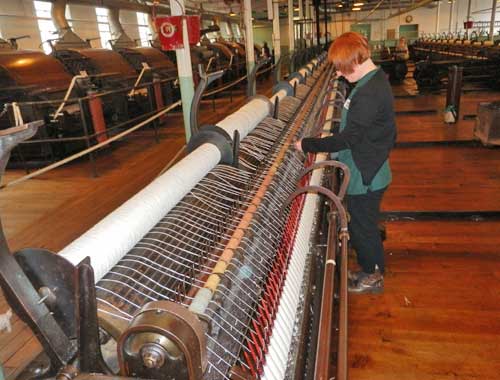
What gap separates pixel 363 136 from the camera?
1.79m

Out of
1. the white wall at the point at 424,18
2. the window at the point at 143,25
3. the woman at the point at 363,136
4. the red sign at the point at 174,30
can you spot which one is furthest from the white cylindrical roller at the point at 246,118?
the white wall at the point at 424,18

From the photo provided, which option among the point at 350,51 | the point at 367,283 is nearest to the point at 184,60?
the point at 350,51

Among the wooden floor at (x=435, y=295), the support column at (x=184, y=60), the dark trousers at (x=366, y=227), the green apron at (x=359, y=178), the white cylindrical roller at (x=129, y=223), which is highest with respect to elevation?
the support column at (x=184, y=60)

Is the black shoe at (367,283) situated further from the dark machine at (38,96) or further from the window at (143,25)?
the window at (143,25)

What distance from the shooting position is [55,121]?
4.68 m

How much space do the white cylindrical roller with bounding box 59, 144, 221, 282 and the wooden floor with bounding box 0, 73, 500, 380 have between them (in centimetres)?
27

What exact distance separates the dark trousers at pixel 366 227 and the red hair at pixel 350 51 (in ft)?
1.93

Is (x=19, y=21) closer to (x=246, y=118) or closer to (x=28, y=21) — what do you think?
(x=28, y=21)

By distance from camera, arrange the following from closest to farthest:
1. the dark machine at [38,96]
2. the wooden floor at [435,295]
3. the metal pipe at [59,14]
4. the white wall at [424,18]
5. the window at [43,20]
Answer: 1. the wooden floor at [435,295]
2. the dark machine at [38,96]
3. the metal pipe at [59,14]
4. the window at [43,20]
5. the white wall at [424,18]

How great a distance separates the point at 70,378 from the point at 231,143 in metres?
1.00

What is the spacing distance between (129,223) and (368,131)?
1.24m

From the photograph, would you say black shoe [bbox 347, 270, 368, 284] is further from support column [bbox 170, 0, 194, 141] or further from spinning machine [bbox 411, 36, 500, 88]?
spinning machine [bbox 411, 36, 500, 88]

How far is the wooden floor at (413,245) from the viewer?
70.2 inches

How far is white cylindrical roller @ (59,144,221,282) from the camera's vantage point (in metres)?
0.72
